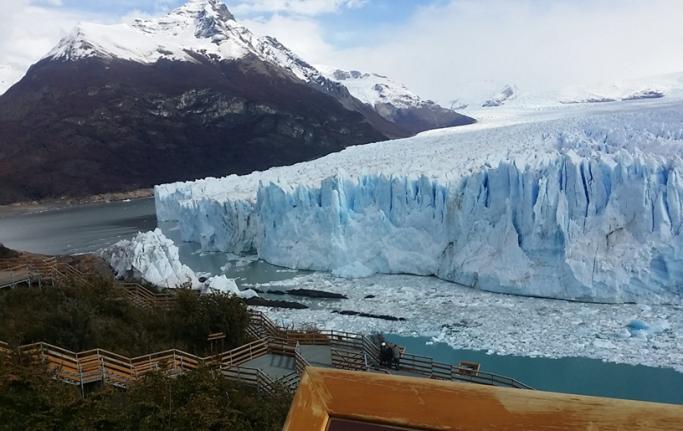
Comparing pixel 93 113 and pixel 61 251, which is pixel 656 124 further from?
pixel 93 113

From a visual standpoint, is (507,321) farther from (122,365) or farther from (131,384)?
(131,384)

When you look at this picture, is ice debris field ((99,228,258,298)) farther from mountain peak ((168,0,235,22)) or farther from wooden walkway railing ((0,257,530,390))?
mountain peak ((168,0,235,22))

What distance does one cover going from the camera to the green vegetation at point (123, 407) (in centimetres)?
381

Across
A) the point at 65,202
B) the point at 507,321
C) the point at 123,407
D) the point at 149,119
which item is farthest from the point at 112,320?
the point at 149,119

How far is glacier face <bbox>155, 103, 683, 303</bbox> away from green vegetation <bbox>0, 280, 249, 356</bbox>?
7.60m

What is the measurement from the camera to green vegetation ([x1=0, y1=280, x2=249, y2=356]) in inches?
271

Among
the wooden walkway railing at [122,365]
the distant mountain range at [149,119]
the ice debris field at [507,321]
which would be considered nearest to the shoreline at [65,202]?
the distant mountain range at [149,119]

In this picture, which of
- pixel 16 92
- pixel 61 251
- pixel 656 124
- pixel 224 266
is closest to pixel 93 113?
pixel 16 92

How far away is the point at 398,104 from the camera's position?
11050cm

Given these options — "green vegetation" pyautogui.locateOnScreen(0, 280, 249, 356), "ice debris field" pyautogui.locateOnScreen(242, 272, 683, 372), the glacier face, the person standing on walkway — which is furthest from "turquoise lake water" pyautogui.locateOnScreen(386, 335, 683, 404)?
"green vegetation" pyautogui.locateOnScreen(0, 280, 249, 356)

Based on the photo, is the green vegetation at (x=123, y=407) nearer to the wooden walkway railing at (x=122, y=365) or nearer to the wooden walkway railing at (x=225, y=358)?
the wooden walkway railing at (x=225, y=358)

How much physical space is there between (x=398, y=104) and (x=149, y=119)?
6008cm

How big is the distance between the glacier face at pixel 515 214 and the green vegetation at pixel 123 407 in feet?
32.6

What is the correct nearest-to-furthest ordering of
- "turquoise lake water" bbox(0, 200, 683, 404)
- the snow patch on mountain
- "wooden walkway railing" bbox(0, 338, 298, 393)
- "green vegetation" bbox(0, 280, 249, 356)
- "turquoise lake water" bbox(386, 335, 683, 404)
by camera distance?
"wooden walkway railing" bbox(0, 338, 298, 393)
"green vegetation" bbox(0, 280, 249, 356)
"turquoise lake water" bbox(386, 335, 683, 404)
"turquoise lake water" bbox(0, 200, 683, 404)
the snow patch on mountain
